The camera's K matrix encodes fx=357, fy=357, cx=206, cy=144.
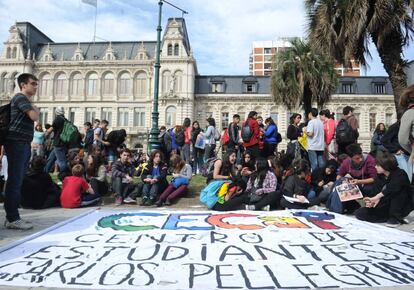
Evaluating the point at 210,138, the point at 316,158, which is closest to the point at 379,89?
the point at 210,138

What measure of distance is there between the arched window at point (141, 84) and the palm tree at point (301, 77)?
88.1ft

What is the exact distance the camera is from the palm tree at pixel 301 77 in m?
21.4

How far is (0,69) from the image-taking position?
47.8m

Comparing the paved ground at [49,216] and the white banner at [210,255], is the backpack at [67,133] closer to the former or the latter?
the paved ground at [49,216]

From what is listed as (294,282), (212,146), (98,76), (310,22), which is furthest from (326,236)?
(98,76)

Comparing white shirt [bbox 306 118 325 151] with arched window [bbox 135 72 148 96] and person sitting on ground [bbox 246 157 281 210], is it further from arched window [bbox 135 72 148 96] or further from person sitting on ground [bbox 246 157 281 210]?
arched window [bbox 135 72 148 96]

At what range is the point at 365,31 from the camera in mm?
11805

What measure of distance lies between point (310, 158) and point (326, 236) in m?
4.39

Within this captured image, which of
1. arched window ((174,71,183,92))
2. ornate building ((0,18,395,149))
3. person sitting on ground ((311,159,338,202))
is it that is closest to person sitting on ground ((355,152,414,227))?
person sitting on ground ((311,159,338,202))

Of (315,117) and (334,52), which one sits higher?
(334,52)

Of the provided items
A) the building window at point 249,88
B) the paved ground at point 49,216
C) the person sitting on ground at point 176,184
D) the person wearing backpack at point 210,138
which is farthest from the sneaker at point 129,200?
the building window at point 249,88

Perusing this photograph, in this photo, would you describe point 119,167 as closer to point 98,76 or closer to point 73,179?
point 73,179

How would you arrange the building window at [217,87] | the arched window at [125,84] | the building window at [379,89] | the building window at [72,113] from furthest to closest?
the building window at [72,113]
the building window at [217,87]
the arched window at [125,84]
the building window at [379,89]

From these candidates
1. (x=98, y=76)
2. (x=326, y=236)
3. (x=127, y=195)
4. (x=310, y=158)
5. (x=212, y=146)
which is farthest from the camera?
(x=98, y=76)
